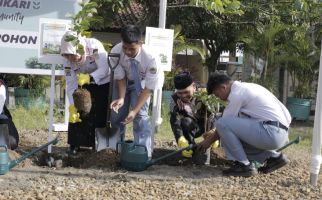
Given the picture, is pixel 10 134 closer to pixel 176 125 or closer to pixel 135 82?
pixel 135 82

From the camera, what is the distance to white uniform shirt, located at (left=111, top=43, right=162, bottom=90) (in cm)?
527

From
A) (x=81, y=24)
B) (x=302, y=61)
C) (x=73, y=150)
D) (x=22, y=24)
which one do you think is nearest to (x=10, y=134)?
(x=73, y=150)

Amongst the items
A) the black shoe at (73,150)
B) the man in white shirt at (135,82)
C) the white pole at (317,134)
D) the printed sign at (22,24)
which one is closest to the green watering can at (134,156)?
the man in white shirt at (135,82)

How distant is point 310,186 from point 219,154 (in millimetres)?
1302

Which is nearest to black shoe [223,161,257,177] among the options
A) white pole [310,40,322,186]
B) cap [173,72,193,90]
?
white pole [310,40,322,186]


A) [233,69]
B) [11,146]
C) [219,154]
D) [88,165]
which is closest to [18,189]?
[88,165]

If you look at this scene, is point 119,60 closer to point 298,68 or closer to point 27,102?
point 27,102

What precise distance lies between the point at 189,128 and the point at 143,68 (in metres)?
0.92

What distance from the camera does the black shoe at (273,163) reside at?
17.5 ft

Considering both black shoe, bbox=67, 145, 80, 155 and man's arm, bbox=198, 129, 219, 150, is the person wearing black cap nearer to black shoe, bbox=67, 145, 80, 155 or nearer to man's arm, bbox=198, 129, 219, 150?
man's arm, bbox=198, 129, 219, 150

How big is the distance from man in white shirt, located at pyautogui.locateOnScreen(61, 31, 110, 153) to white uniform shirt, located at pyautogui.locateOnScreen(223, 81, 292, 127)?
1.38 m

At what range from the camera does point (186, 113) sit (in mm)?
5859

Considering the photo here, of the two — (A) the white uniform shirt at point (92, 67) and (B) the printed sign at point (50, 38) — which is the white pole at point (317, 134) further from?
(B) the printed sign at point (50, 38)

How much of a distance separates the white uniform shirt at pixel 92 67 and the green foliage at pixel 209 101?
3.26ft
